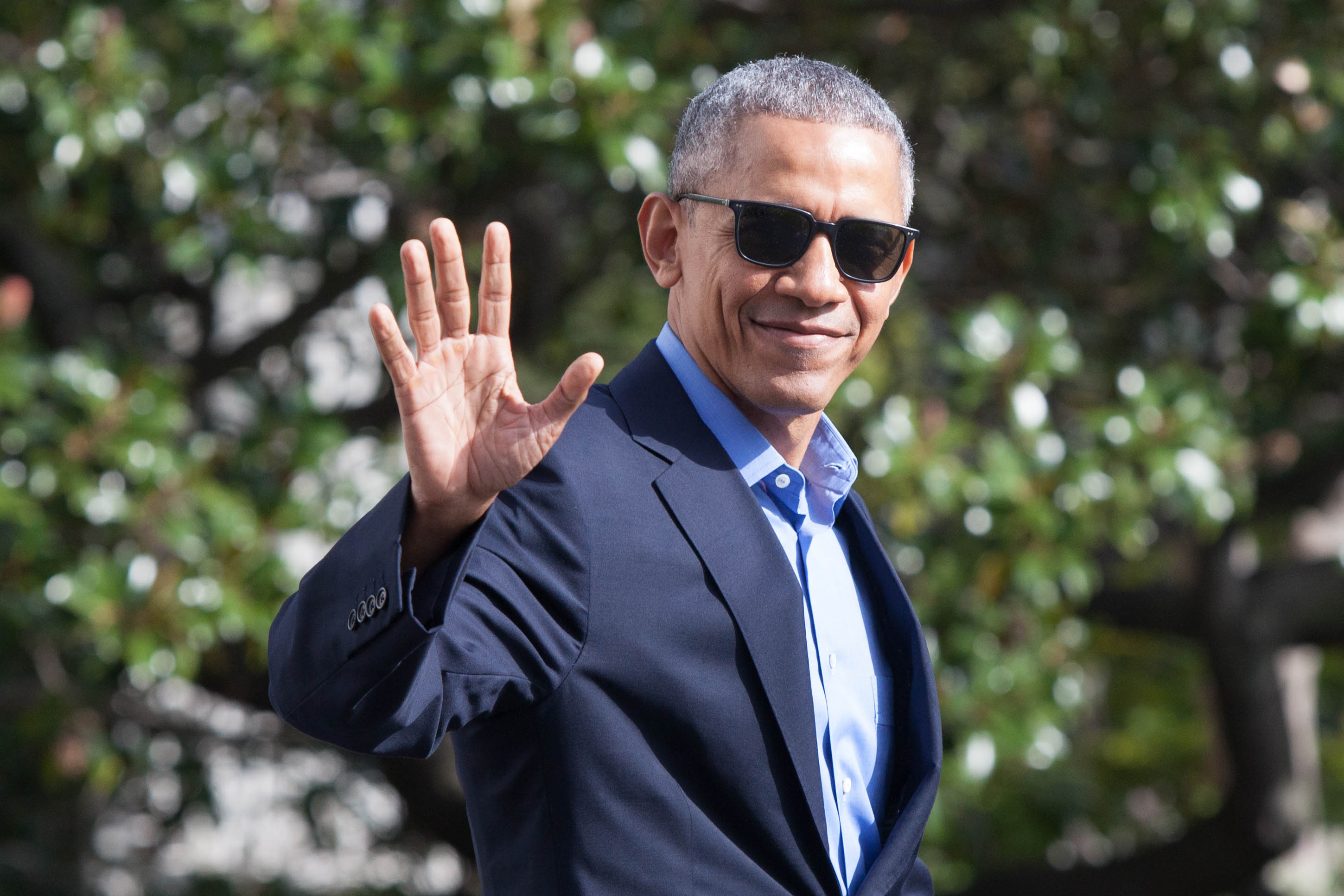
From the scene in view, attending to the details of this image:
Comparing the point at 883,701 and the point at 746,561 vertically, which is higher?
the point at 746,561

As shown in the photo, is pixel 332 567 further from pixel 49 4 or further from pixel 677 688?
pixel 49 4

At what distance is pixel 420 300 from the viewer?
1330 millimetres

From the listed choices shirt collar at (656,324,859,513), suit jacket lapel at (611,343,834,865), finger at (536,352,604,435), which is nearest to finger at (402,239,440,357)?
Result: finger at (536,352,604,435)

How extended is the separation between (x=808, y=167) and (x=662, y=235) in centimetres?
26

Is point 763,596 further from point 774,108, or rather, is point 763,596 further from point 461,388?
point 774,108

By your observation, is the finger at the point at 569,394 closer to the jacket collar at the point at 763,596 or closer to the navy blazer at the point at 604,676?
the navy blazer at the point at 604,676

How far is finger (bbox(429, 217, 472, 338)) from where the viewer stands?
1322 millimetres

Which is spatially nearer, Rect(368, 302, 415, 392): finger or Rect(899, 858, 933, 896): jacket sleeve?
Rect(368, 302, 415, 392): finger

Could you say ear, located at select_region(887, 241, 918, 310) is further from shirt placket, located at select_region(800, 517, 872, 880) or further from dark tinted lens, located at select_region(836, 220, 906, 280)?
shirt placket, located at select_region(800, 517, 872, 880)

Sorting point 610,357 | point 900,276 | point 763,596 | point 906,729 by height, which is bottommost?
point 610,357

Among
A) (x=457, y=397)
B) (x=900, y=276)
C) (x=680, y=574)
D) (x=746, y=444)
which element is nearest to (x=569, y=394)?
(x=457, y=397)

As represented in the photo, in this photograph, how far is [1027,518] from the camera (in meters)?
3.46

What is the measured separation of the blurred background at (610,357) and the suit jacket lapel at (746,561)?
1741mm

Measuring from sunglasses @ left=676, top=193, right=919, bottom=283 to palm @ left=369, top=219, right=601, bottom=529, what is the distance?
36 cm
